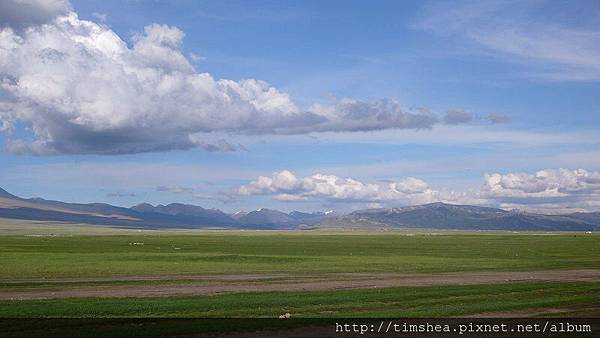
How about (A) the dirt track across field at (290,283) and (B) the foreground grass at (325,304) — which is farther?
(A) the dirt track across field at (290,283)

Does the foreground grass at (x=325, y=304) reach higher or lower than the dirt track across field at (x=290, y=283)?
higher

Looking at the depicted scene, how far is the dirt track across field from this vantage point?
38.9m

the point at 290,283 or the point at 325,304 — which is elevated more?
the point at 325,304

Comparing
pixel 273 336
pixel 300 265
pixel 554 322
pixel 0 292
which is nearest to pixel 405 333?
pixel 273 336

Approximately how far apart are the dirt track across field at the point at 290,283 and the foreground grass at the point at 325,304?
3.46m

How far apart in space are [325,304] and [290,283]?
14079 mm

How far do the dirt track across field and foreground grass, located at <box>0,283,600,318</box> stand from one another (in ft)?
11.3

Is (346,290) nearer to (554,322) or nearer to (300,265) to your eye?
(554,322)

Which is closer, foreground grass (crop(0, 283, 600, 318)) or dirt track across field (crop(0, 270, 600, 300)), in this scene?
foreground grass (crop(0, 283, 600, 318))

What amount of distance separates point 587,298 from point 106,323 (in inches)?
1022

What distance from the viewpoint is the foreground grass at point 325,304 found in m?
28.8

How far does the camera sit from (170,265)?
6788 centimetres

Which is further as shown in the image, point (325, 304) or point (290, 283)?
point (290, 283)

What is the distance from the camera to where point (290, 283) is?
46250mm
